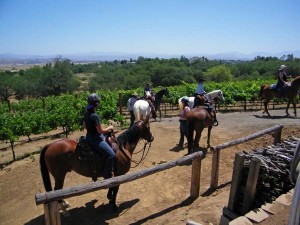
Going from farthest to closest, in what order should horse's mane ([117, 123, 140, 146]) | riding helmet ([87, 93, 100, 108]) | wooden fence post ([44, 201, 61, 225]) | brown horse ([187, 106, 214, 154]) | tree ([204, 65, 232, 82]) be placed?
1. tree ([204, 65, 232, 82])
2. brown horse ([187, 106, 214, 154])
3. horse's mane ([117, 123, 140, 146])
4. riding helmet ([87, 93, 100, 108])
5. wooden fence post ([44, 201, 61, 225])

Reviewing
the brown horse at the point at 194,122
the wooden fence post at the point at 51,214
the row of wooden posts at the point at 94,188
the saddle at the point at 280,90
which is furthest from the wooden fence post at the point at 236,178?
the saddle at the point at 280,90

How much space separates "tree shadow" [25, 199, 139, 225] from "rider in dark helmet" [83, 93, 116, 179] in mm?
841

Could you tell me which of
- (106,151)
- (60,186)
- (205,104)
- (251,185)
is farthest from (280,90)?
(60,186)

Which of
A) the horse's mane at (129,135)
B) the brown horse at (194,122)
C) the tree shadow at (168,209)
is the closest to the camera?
Result: the tree shadow at (168,209)

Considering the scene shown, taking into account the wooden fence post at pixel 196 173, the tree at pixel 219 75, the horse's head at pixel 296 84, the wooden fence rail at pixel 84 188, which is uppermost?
the horse's head at pixel 296 84

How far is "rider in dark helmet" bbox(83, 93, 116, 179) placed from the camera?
17.8ft

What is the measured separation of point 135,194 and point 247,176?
111 inches

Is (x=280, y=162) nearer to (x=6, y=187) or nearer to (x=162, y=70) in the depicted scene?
(x=6, y=187)

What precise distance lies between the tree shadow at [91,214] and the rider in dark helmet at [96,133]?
84cm

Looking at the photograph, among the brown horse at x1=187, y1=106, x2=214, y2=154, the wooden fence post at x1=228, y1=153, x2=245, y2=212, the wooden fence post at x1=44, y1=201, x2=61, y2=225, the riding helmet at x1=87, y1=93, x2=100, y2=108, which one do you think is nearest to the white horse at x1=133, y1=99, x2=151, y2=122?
the brown horse at x1=187, y1=106, x2=214, y2=154

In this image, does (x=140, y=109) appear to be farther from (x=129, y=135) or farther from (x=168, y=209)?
(x=168, y=209)

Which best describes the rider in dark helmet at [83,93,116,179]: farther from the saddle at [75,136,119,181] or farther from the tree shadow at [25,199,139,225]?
the tree shadow at [25,199,139,225]

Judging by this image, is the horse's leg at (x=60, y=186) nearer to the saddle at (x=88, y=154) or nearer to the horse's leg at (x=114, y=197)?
the saddle at (x=88, y=154)

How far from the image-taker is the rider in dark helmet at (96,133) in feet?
17.8
